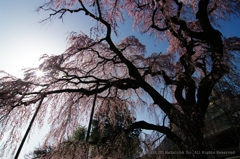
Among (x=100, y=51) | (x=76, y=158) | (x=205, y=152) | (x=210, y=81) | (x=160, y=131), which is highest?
(x=100, y=51)

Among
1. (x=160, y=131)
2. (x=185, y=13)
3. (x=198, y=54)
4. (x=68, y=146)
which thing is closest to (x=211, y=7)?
(x=185, y=13)

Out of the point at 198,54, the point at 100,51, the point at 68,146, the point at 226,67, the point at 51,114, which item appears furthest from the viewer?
the point at 100,51

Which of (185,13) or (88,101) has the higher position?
(185,13)

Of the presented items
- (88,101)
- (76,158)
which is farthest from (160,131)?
(88,101)

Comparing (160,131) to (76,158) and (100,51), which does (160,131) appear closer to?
(76,158)

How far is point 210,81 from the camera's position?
3.46 metres

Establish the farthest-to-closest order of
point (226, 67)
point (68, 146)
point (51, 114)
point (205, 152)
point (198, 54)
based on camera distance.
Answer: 1. point (198, 54)
2. point (51, 114)
3. point (68, 146)
4. point (226, 67)
5. point (205, 152)

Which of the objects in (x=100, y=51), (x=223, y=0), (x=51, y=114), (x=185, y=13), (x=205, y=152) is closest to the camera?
(x=205, y=152)

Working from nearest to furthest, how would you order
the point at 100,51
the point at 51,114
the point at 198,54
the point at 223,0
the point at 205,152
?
the point at 205,152 → the point at 223,0 → the point at 51,114 → the point at 198,54 → the point at 100,51

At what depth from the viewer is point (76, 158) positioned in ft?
10.5

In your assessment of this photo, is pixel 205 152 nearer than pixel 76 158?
Yes

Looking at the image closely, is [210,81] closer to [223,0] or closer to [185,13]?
[223,0]

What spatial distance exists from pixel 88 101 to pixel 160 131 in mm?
2800

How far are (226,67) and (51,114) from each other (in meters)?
4.25
